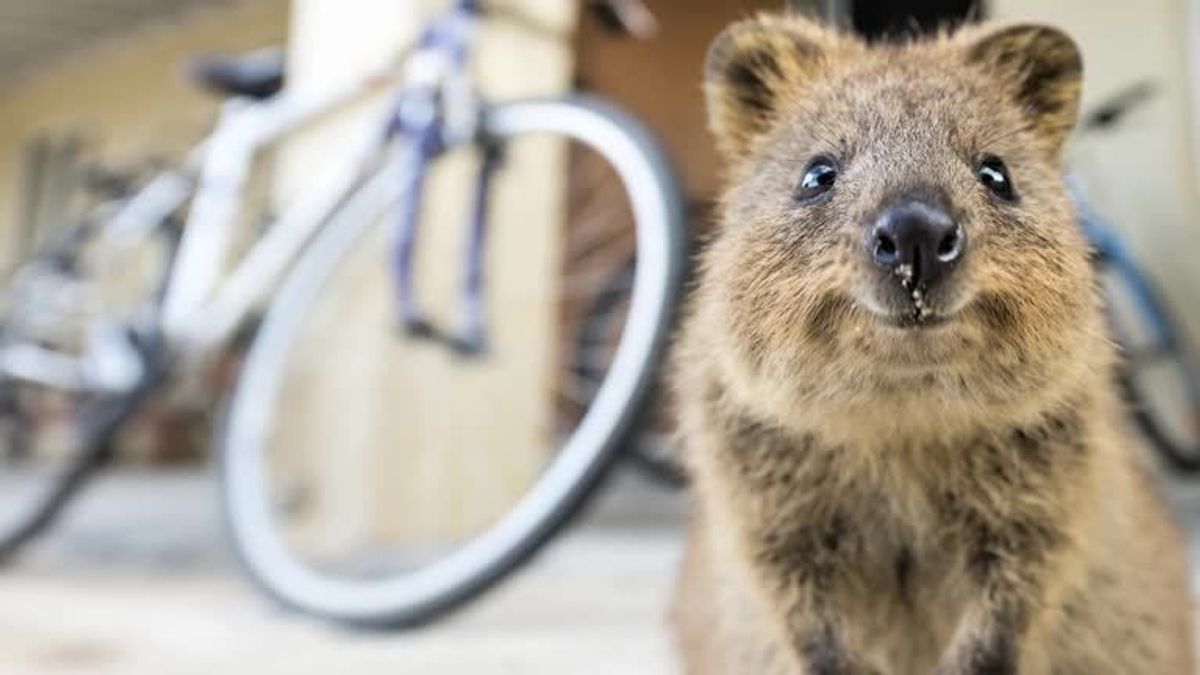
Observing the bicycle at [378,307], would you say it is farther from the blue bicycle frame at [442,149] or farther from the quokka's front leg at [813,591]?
the quokka's front leg at [813,591]

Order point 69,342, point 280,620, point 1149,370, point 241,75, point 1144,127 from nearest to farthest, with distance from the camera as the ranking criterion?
point 1144,127
point 280,620
point 241,75
point 1149,370
point 69,342

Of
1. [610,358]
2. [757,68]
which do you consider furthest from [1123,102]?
[610,358]

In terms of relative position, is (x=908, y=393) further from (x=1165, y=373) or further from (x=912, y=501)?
(x=1165, y=373)

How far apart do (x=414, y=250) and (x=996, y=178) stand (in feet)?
4.36

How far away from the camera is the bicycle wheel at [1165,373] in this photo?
7.88 ft

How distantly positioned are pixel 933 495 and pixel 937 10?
49cm

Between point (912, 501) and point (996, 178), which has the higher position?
point (996, 178)

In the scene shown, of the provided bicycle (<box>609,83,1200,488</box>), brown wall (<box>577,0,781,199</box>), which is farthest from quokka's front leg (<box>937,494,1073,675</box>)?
bicycle (<box>609,83,1200,488</box>)

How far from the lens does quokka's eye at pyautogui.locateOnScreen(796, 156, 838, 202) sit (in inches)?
31.7

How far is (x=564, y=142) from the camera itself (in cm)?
203

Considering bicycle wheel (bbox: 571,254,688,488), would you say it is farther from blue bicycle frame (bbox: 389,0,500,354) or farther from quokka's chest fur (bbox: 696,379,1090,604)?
quokka's chest fur (bbox: 696,379,1090,604)

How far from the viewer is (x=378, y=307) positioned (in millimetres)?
2326

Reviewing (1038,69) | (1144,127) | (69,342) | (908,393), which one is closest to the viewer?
(908,393)

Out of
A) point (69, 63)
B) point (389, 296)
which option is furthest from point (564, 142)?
point (69, 63)
